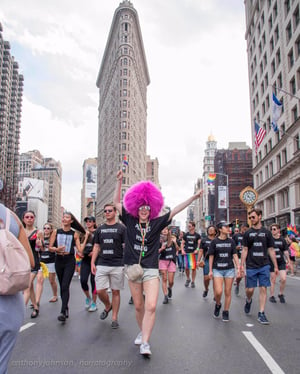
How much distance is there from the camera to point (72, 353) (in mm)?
4312

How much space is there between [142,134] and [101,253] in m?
103

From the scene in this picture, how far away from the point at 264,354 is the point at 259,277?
2365mm

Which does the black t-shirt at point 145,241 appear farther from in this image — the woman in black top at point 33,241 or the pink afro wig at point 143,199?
the woman in black top at point 33,241

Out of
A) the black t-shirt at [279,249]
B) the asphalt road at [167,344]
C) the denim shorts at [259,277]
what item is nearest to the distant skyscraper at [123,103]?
the black t-shirt at [279,249]

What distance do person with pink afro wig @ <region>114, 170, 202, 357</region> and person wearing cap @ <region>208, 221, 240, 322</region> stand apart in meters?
2.28

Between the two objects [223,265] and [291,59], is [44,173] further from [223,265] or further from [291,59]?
[223,265]

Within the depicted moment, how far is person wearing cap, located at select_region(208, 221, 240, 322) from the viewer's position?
6.49 meters

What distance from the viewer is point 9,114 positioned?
12106cm

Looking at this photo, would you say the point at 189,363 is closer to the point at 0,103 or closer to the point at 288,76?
the point at 288,76

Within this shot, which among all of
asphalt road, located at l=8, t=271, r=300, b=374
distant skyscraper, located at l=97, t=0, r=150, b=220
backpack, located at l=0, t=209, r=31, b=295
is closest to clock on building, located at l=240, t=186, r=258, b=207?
asphalt road, located at l=8, t=271, r=300, b=374

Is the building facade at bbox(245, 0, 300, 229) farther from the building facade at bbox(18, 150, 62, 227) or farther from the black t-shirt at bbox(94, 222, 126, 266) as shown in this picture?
the building facade at bbox(18, 150, 62, 227)

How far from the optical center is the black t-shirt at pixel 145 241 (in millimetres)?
4373

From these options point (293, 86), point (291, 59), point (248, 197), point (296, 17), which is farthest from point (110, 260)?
point (296, 17)

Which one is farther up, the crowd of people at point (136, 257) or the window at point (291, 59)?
the window at point (291, 59)
